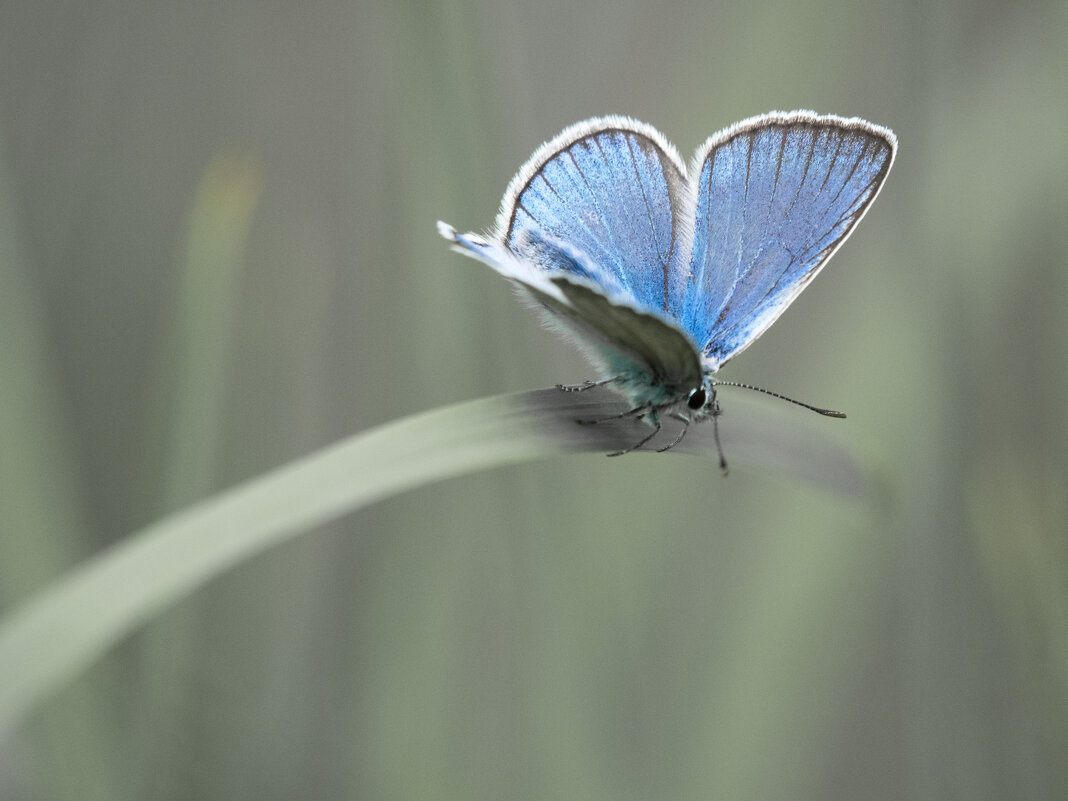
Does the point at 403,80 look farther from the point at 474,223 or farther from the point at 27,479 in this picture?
the point at 27,479

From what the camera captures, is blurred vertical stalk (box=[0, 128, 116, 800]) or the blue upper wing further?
the blue upper wing

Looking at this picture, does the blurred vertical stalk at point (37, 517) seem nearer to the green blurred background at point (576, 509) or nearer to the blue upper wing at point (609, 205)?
the green blurred background at point (576, 509)

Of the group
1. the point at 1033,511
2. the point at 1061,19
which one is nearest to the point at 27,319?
the point at 1033,511

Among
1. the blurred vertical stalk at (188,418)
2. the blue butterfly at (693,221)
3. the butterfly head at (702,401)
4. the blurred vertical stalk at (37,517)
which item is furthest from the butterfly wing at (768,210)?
the blurred vertical stalk at (37,517)

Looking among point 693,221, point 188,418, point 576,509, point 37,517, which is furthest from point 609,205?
A: point 37,517

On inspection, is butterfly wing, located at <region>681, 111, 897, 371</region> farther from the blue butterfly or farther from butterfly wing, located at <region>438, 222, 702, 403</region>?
butterfly wing, located at <region>438, 222, 702, 403</region>

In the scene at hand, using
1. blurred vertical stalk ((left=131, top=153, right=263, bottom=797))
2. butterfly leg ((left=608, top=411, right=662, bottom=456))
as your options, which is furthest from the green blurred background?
butterfly leg ((left=608, top=411, right=662, bottom=456))
